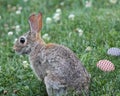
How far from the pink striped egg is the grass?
0.07 meters

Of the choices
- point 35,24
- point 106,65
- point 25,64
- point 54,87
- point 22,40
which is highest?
point 35,24

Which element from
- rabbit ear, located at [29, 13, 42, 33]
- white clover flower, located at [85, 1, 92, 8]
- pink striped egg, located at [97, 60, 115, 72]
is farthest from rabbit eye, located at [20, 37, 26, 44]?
white clover flower, located at [85, 1, 92, 8]

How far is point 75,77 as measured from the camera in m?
6.07

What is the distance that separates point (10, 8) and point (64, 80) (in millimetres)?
6001

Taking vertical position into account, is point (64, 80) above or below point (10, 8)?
above

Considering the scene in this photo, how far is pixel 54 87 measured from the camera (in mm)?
6078

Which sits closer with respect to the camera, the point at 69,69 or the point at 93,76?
the point at 69,69

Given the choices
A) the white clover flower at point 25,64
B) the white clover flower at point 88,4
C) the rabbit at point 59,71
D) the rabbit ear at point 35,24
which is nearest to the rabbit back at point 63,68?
the rabbit at point 59,71

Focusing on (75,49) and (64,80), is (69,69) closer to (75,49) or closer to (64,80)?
(64,80)

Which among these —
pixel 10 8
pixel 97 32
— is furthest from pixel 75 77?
pixel 10 8

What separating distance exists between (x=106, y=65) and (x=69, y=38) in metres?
1.83

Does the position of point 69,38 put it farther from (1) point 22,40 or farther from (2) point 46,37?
(1) point 22,40

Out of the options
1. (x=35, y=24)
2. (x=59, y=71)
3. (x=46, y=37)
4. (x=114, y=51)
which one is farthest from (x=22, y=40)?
(x=46, y=37)

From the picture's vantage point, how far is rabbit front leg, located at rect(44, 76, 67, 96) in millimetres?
6062
